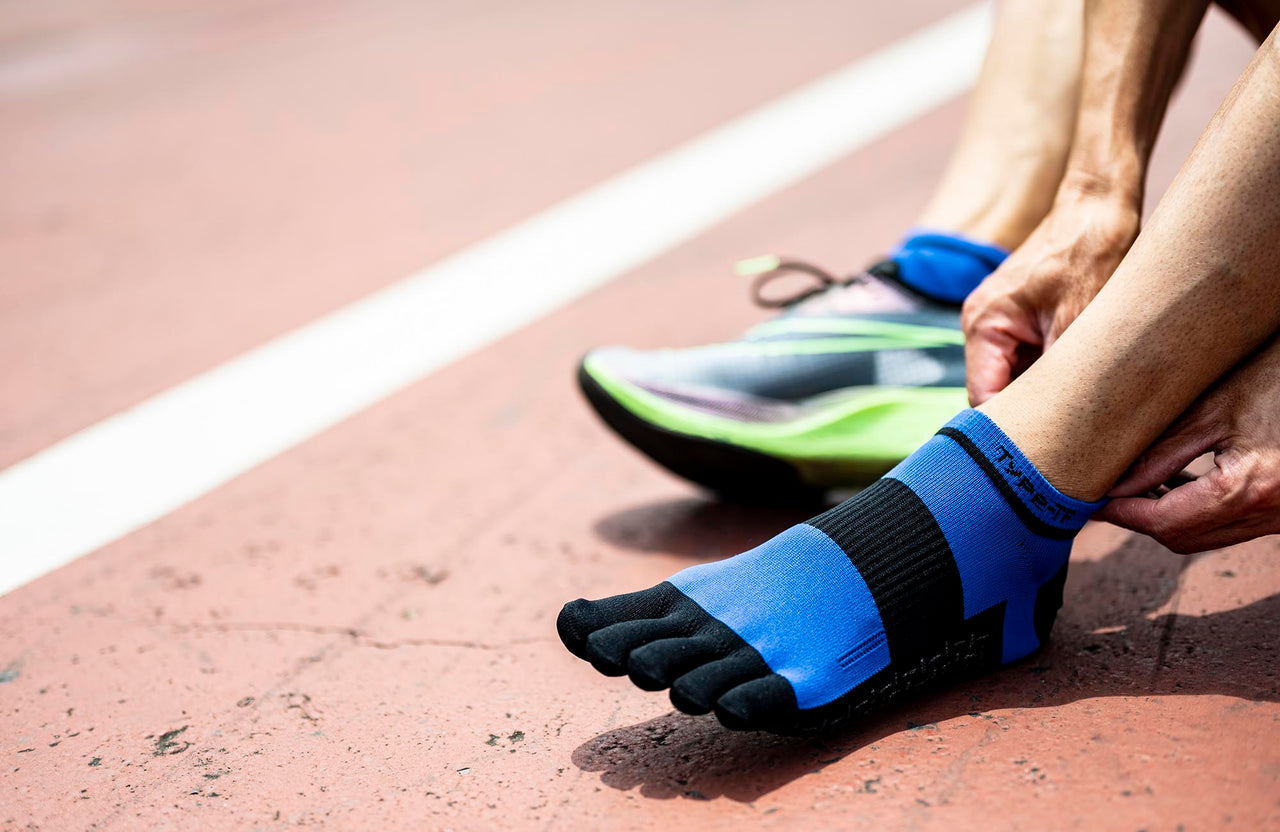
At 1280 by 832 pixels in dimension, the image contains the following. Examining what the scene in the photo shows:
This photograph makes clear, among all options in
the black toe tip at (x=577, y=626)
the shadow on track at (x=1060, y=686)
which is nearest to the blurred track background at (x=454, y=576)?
the shadow on track at (x=1060, y=686)

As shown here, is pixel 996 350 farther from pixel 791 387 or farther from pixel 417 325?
pixel 417 325

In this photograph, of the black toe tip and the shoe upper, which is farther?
the shoe upper

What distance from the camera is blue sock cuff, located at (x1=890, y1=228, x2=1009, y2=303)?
5.81 ft

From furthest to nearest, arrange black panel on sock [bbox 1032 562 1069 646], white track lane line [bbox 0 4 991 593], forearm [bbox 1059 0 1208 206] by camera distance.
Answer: white track lane line [bbox 0 4 991 593]
forearm [bbox 1059 0 1208 206]
black panel on sock [bbox 1032 562 1069 646]

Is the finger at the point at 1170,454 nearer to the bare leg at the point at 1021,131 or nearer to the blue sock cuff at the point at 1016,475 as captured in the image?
the blue sock cuff at the point at 1016,475

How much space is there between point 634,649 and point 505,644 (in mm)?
408

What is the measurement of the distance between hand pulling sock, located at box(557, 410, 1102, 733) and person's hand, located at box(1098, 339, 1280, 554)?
0.22 ft

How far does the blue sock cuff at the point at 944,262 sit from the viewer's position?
1770mm

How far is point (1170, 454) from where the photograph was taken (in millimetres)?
1310

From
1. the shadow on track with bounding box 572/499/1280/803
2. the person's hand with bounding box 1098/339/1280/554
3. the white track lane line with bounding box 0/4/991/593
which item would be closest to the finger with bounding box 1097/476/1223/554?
the person's hand with bounding box 1098/339/1280/554

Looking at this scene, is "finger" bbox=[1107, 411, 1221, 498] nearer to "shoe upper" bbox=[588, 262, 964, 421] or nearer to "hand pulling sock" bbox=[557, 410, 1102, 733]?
"hand pulling sock" bbox=[557, 410, 1102, 733]

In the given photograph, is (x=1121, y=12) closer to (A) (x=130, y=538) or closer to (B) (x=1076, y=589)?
(B) (x=1076, y=589)

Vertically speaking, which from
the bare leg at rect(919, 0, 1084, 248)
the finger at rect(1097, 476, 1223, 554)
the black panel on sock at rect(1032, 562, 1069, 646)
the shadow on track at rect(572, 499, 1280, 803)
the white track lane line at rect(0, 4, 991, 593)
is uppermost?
the bare leg at rect(919, 0, 1084, 248)

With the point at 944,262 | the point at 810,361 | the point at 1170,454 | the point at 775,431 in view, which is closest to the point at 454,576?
the point at 775,431
